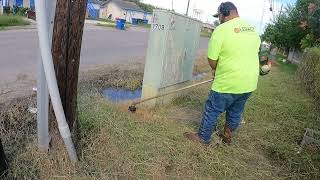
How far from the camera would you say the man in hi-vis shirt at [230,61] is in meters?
4.73

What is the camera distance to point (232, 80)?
4812 millimetres

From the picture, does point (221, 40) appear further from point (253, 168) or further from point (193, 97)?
point (193, 97)

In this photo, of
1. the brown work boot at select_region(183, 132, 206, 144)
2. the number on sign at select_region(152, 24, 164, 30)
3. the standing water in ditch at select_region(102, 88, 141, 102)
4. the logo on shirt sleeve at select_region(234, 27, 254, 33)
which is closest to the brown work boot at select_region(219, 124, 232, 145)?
the brown work boot at select_region(183, 132, 206, 144)

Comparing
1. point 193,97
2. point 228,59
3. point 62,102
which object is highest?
point 228,59

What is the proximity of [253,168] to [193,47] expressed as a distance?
3970 mm

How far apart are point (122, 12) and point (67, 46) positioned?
69794 mm

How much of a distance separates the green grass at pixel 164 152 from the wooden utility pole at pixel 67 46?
0.50 m

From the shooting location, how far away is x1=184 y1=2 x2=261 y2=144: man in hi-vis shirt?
473cm

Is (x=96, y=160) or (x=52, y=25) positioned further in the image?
(x=96, y=160)

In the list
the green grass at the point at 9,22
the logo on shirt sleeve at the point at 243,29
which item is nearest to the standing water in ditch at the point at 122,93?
the logo on shirt sleeve at the point at 243,29

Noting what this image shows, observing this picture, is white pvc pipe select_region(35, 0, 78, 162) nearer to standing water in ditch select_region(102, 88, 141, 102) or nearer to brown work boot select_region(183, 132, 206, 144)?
brown work boot select_region(183, 132, 206, 144)

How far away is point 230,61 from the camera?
4.79 meters

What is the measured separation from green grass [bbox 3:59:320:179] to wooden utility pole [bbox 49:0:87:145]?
19.8 inches

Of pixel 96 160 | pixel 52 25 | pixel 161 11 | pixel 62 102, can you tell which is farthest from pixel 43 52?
pixel 161 11
